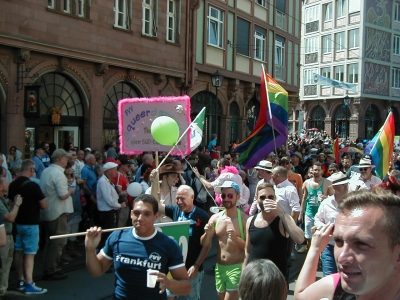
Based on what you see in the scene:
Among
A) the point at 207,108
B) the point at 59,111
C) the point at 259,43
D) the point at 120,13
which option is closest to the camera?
the point at 59,111

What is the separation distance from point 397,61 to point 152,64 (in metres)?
34.3

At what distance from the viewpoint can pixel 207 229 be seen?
202 inches

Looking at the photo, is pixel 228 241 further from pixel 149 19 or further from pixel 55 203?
pixel 149 19

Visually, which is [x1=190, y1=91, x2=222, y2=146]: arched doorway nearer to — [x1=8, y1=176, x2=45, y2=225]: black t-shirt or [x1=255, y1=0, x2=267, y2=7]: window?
[x1=255, y1=0, x2=267, y2=7]: window

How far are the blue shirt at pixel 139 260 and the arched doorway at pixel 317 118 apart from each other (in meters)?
43.5

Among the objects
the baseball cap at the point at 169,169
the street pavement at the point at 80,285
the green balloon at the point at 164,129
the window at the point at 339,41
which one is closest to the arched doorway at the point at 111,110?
the street pavement at the point at 80,285

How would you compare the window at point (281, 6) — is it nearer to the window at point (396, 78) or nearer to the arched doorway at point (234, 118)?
the arched doorway at point (234, 118)

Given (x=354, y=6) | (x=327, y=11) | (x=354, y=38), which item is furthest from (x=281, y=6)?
(x=327, y=11)

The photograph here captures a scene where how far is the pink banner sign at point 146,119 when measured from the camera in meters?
7.52

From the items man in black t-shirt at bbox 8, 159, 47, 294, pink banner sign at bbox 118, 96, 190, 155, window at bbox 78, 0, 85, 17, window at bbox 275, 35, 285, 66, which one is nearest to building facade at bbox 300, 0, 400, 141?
window at bbox 275, 35, 285, 66

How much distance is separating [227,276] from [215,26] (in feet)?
58.7

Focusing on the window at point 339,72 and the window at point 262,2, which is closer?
the window at point 262,2

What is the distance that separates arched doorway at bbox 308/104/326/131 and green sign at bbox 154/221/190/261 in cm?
4243

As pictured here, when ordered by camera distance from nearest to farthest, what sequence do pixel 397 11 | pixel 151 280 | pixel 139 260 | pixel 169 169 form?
pixel 151 280 → pixel 139 260 → pixel 169 169 → pixel 397 11
